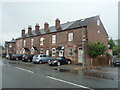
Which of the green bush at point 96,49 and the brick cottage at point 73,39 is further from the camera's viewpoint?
the brick cottage at point 73,39

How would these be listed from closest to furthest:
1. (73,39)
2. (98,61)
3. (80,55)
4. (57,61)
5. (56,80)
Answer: (56,80) < (57,61) < (80,55) < (98,61) < (73,39)

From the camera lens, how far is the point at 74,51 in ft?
76.6

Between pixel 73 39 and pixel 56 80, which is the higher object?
pixel 73 39

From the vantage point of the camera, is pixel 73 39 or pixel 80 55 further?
pixel 73 39

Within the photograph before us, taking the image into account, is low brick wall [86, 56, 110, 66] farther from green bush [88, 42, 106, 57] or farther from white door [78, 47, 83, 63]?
green bush [88, 42, 106, 57]

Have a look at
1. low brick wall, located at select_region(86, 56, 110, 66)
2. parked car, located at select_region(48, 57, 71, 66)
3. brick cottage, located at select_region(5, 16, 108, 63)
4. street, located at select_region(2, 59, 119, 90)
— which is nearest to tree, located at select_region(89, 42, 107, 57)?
brick cottage, located at select_region(5, 16, 108, 63)

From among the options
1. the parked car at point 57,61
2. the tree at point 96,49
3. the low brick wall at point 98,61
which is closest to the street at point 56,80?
the parked car at point 57,61

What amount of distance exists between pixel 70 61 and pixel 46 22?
14920mm

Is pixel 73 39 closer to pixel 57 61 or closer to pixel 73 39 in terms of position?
pixel 73 39

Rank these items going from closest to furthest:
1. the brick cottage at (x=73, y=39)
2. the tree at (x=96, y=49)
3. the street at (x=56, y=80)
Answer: the street at (x=56, y=80), the tree at (x=96, y=49), the brick cottage at (x=73, y=39)

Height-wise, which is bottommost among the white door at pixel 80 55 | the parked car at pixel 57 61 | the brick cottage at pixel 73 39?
the parked car at pixel 57 61

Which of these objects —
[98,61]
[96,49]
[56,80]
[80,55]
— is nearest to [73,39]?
[80,55]

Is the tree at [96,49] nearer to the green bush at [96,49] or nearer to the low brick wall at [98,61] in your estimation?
the green bush at [96,49]

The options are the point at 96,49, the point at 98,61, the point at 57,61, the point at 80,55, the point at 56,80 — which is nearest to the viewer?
the point at 56,80
